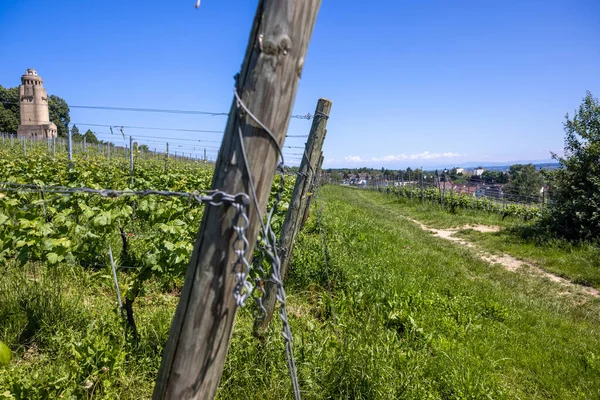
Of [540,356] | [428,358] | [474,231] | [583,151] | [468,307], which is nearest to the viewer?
[428,358]

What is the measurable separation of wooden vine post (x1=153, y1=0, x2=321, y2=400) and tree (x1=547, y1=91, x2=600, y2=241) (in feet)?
30.8

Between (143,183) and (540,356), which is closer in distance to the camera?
(540,356)

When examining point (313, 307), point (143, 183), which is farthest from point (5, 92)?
point (313, 307)

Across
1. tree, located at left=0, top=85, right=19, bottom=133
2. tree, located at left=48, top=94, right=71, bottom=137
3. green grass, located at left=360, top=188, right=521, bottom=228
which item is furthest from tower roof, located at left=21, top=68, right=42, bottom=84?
green grass, located at left=360, top=188, right=521, bottom=228

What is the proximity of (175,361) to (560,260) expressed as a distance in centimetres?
822

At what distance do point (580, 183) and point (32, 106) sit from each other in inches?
3080

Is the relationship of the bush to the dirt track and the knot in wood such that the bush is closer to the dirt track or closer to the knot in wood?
the dirt track

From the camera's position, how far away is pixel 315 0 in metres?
1.05

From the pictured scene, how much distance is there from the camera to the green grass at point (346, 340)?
238cm

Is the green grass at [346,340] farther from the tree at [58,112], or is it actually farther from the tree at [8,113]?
the tree at [58,112]

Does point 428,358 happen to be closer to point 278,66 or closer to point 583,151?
point 278,66

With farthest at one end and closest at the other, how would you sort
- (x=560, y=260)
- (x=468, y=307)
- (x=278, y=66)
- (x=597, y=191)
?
(x=597, y=191)
(x=560, y=260)
(x=468, y=307)
(x=278, y=66)

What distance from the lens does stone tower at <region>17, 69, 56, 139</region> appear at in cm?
6197

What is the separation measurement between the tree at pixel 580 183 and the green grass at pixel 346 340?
3.85 meters
